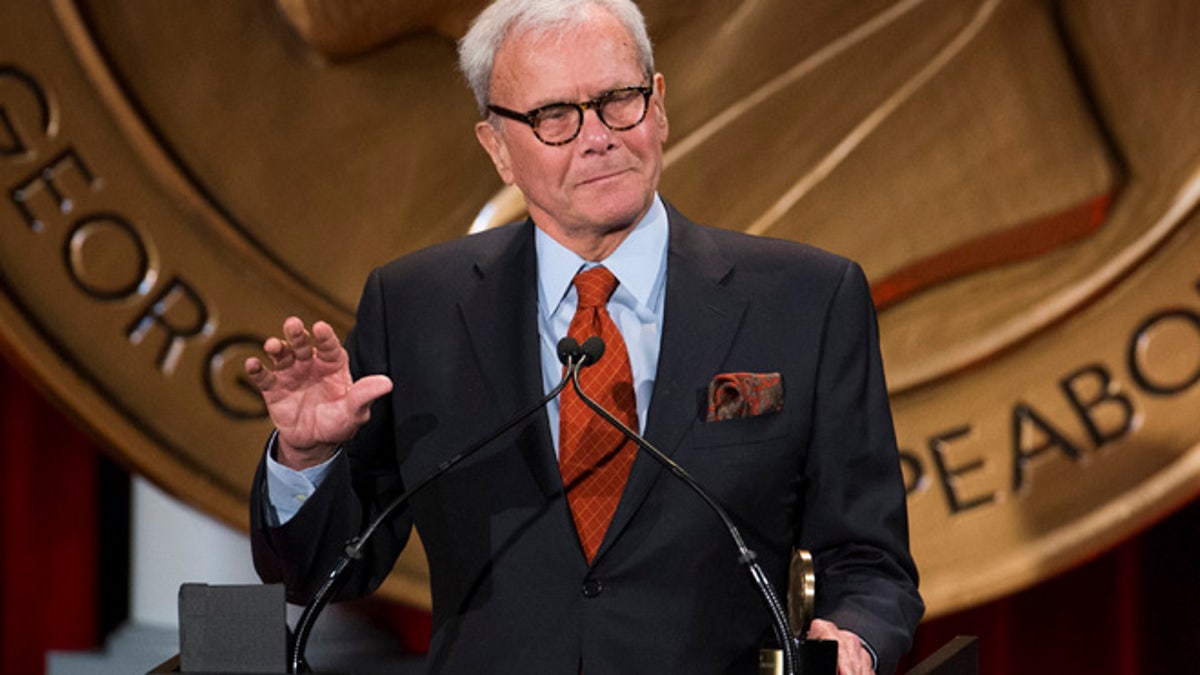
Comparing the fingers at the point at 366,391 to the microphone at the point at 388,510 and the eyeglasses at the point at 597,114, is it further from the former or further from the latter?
the eyeglasses at the point at 597,114

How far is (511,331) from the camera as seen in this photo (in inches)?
53.7

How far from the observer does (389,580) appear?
7.29 feet

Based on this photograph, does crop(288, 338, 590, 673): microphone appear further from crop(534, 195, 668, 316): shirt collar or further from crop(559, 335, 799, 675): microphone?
crop(534, 195, 668, 316): shirt collar

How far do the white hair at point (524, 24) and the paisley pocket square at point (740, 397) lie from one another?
264 millimetres

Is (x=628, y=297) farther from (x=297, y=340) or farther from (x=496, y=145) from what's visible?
(x=297, y=340)

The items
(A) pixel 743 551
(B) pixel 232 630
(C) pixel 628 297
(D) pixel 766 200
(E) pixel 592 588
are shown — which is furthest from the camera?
(D) pixel 766 200

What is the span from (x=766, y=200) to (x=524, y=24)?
3.50 ft

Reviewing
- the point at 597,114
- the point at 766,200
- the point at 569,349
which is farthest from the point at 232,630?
the point at 766,200

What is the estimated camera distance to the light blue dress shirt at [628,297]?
135cm

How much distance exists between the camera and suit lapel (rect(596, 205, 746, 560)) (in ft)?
4.19

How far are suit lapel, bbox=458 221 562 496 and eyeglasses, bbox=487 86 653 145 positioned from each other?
12 cm

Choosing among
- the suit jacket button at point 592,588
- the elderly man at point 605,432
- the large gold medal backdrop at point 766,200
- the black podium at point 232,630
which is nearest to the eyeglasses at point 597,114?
the elderly man at point 605,432

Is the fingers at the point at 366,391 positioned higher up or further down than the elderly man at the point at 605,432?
higher up

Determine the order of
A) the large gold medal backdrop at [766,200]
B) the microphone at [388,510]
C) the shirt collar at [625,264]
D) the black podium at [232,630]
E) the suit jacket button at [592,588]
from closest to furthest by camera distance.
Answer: the black podium at [232,630], the microphone at [388,510], the suit jacket button at [592,588], the shirt collar at [625,264], the large gold medal backdrop at [766,200]
